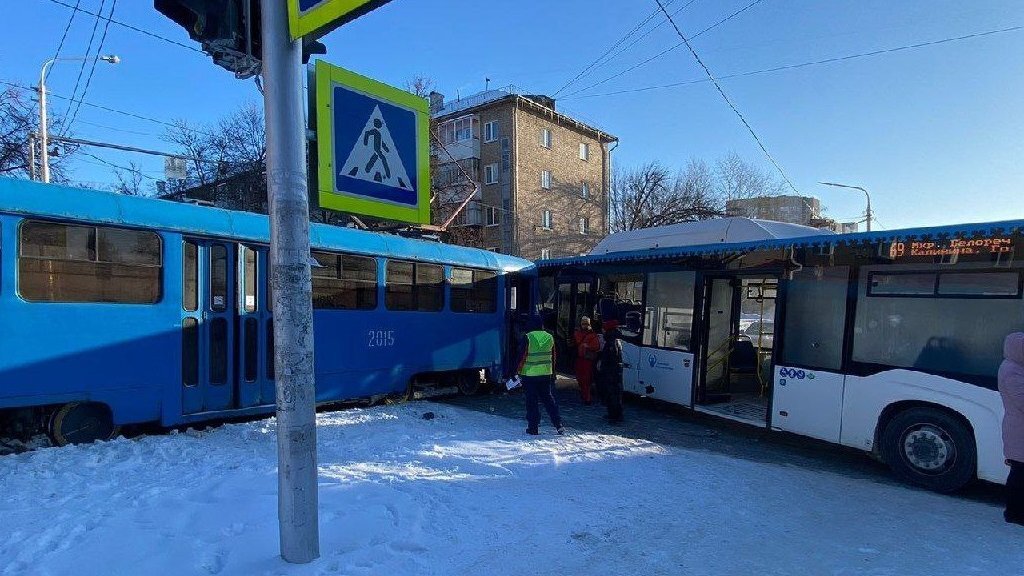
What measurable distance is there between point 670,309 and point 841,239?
10.9 feet

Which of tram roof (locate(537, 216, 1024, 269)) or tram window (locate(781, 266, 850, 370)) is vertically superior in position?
tram roof (locate(537, 216, 1024, 269))

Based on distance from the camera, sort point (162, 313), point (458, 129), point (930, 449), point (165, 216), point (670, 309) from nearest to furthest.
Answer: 1. point (930, 449)
2. point (162, 313)
3. point (165, 216)
4. point (670, 309)
5. point (458, 129)

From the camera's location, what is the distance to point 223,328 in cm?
669

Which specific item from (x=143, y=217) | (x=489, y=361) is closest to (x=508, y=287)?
(x=489, y=361)

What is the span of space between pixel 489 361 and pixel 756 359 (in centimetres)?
508

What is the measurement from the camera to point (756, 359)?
10289 mm

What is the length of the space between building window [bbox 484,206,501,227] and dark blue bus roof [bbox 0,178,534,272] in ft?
83.2

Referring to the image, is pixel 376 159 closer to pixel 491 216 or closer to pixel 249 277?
pixel 249 277

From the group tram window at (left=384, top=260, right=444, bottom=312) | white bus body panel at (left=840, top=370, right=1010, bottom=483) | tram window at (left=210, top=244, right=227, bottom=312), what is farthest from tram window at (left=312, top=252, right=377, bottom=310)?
white bus body panel at (left=840, top=370, right=1010, bottom=483)

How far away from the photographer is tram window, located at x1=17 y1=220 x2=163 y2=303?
17.2 ft

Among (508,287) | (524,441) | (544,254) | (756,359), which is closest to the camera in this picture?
(524,441)

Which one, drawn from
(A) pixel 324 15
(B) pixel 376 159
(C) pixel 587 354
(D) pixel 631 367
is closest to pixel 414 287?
(C) pixel 587 354

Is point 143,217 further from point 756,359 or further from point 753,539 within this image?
point 756,359

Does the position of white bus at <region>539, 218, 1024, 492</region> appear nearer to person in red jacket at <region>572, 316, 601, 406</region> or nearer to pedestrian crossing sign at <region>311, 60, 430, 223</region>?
person in red jacket at <region>572, 316, 601, 406</region>
